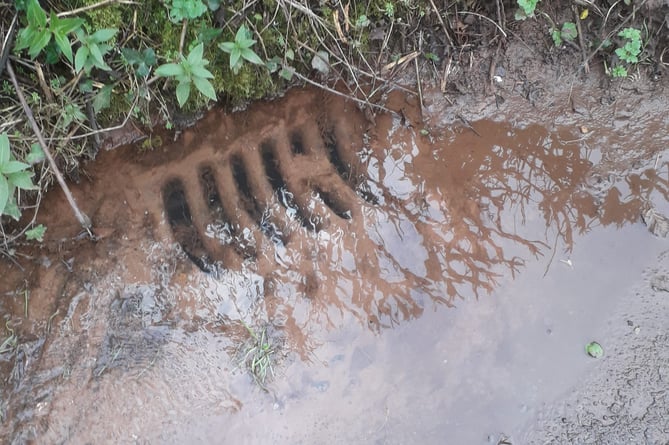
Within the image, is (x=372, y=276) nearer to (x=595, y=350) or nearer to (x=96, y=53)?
(x=595, y=350)

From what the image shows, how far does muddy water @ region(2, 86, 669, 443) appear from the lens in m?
2.52

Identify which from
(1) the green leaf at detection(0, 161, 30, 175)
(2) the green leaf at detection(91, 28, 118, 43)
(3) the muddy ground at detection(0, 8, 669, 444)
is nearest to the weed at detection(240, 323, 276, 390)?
(3) the muddy ground at detection(0, 8, 669, 444)

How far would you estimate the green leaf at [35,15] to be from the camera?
2127 mm

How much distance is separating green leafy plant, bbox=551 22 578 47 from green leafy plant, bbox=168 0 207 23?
6.33 feet

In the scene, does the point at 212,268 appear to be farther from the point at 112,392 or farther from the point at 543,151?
the point at 543,151

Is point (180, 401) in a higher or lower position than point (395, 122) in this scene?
lower

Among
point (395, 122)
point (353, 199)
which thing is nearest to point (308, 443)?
point (353, 199)

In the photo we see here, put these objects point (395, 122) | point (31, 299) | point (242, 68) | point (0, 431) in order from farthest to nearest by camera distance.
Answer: point (395, 122) < point (242, 68) < point (31, 299) < point (0, 431)

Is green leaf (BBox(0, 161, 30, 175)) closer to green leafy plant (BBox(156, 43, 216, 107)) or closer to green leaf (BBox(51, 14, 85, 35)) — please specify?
green leaf (BBox(51, 14, 85, 35))

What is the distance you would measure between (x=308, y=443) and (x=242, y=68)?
191 centimetres

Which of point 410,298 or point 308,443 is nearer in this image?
point 308,443

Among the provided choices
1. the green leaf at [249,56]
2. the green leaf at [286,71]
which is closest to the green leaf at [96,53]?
the green leaf at [249,56]

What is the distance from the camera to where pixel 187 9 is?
244cm

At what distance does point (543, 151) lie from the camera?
3070 millimetres
